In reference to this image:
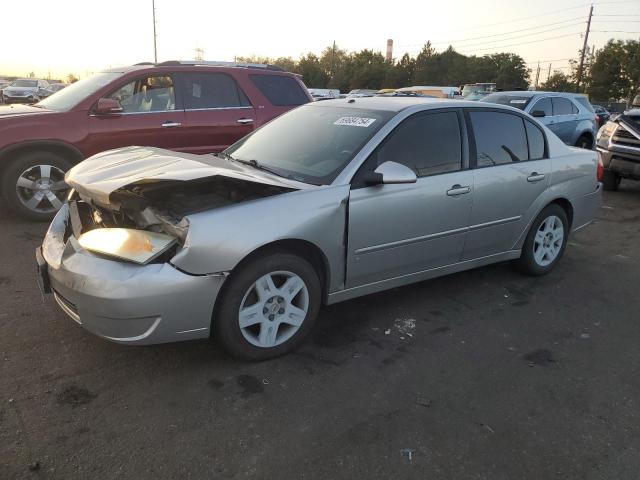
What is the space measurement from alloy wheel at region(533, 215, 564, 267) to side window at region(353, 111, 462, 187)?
53.3 inches

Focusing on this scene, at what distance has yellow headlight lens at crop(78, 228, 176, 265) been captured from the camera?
2859mm

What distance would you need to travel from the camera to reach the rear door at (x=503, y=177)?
429 cm

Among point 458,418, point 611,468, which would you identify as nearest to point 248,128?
point 458,418

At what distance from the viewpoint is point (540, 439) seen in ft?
8.86

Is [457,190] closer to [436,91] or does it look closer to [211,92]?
[211,92]

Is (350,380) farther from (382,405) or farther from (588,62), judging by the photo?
(588,62)

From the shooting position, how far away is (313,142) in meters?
3.98

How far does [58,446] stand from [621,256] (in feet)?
18.8

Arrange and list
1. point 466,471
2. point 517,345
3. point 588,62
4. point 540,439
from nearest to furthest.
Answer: point 466,471
point 540,439
point 517,345
point 588,62

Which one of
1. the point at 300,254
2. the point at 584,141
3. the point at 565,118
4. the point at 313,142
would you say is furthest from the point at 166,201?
the point at 584,141

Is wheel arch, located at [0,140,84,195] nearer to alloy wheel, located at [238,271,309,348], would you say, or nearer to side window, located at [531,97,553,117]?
alloy wheel, located at [238,271,309,348]

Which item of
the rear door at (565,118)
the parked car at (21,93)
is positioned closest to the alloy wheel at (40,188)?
the rear door at (565,118)

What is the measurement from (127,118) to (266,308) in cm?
414

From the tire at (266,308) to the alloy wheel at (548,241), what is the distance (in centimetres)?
253
